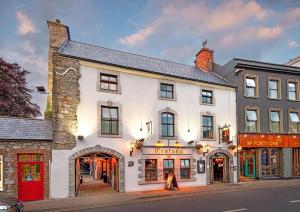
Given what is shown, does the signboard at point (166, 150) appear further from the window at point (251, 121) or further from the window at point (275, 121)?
the window at point (275, 121)

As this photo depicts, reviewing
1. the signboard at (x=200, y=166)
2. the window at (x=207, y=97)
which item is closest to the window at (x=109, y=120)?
the signboard at (x=200, y=166)

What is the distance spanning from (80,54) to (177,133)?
9.18 metres

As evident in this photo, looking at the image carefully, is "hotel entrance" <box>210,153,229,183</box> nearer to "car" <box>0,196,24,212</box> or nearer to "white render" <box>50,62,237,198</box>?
"white render" <box>50,62,237,198</box>

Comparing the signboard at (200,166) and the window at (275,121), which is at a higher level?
the window at (275,121)

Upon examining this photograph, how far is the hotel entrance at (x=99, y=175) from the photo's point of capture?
19.7 meters

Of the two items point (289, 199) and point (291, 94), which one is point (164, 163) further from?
point (291, 94)

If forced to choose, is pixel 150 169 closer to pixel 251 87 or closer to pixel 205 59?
pixel 251 87

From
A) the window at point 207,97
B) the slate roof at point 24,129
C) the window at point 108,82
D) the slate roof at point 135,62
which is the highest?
the slate roof at point 135,62

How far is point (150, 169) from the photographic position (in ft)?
67.7

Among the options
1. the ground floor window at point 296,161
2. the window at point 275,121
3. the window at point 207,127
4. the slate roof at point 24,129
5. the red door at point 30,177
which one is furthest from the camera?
the ground floor window at point 296,161

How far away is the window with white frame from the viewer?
27.2 m

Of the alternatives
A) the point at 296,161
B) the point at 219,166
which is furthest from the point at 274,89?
the point at 219,166

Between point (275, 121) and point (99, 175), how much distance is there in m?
17.9

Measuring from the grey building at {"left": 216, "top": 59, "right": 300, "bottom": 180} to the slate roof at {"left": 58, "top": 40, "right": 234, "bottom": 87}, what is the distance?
2.01m
